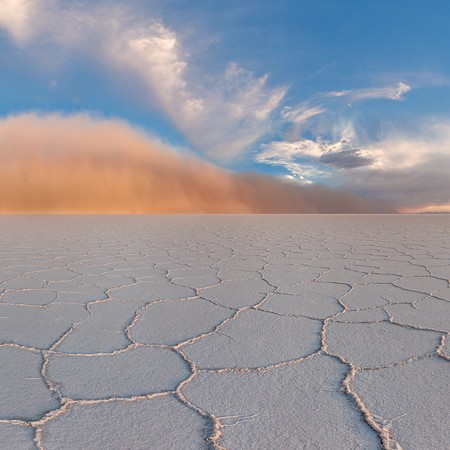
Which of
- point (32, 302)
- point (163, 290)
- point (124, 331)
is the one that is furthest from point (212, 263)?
point (124, 331)

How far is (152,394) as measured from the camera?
3.64 ft

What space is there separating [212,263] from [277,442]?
2.67 metres

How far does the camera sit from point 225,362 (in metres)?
1.32

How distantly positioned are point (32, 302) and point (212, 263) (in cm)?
167

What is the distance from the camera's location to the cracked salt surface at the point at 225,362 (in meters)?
0.93

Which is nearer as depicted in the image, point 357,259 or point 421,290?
point 421,290

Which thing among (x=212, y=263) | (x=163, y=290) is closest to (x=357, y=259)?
(x=212, y=263)

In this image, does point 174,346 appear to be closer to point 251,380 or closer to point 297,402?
point 251,380

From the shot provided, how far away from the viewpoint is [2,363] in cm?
132

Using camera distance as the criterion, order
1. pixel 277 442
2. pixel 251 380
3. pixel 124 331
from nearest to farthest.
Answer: pixel 277 442 < pixel 251 380 < pixel 124 331

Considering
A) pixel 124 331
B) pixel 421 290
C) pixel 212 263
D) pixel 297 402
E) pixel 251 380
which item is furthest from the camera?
pixel 212 263

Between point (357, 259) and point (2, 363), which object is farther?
point (357, 259)

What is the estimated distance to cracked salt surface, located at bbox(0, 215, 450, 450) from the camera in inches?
36.5

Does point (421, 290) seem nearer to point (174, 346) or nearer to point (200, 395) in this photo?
point (174, 346)
